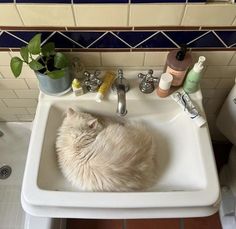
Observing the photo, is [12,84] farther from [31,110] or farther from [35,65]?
[35,65]

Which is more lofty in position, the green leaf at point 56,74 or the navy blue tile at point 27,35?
the navy blue tile at point 27,35

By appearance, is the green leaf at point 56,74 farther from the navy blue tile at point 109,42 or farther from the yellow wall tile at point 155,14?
the yellow wall tile at point 155,14

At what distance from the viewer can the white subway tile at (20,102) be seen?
110 cm

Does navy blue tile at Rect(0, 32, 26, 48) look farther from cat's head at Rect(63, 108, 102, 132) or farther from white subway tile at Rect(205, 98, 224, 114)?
white subway tile at Rect(205, 98, 224, 114)

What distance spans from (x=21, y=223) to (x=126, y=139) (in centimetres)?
73

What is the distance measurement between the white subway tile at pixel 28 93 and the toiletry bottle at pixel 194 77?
0.58 metres

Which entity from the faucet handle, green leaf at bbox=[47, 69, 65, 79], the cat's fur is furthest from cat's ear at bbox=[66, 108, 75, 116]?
the faucet handle

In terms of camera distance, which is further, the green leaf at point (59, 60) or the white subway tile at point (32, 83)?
the white subway tile at point (32, 83)

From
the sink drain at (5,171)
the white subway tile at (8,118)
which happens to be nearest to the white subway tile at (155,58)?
the white subway tile at (8,118)

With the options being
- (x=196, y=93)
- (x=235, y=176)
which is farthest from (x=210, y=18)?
(x=235, y=176)

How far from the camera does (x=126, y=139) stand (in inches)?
33.2

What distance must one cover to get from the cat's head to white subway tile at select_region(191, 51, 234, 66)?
393 millimetres

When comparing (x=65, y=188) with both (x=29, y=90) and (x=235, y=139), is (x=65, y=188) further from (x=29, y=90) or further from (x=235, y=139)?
(x=235, y=139)

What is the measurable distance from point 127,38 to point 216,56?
0.31 m
